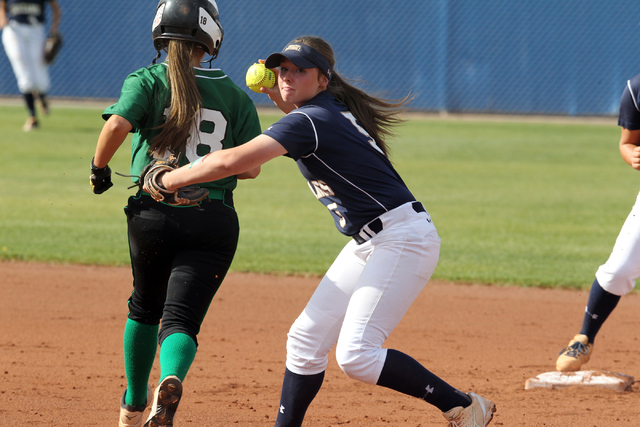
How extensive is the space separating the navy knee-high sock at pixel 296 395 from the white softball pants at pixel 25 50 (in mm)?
10541

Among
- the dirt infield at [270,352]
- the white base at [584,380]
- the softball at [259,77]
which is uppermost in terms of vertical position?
the softball at [259,77]

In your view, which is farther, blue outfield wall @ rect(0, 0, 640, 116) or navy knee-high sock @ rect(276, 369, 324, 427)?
blue outfield wall @ rect(0, 0, 640, 116)

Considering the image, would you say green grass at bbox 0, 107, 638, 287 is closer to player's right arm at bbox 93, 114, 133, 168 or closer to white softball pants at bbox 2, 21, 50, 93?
white softball pants at bbox 2, 21, 50, 93

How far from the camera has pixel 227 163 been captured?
252cm

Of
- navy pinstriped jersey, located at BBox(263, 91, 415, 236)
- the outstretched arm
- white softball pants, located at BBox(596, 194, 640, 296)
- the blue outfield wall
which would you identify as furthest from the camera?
the blue outfield wall

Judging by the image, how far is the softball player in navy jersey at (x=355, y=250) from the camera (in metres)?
2.72

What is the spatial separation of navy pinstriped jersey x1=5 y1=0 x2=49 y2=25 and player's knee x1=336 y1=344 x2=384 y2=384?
446 inches

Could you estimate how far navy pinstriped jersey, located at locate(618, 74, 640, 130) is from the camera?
149 inches

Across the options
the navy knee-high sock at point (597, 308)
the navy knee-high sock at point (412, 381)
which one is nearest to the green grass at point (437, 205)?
the navy knee-high sock at point (597, 308)

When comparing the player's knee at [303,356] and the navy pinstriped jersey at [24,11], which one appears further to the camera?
the navy pinstriped jersey at [24,11]

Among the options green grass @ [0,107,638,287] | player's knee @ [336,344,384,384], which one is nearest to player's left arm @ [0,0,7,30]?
green grass @ [0,107,638,287]

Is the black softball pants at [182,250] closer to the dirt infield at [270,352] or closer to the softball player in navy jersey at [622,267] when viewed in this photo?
the dirt infield at [270,352]

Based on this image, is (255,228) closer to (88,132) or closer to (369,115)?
(369,115)

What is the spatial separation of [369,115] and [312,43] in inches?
14.7
